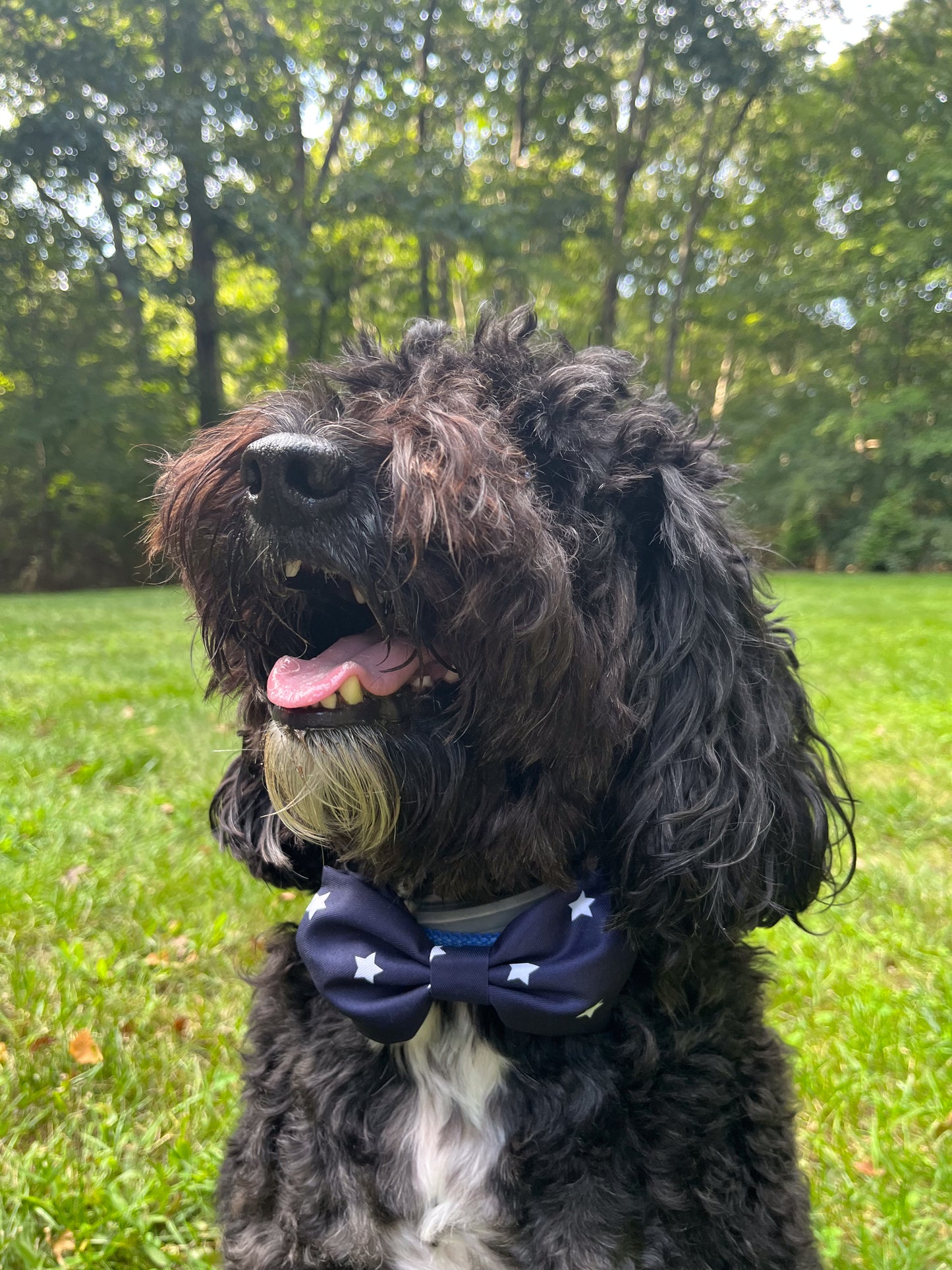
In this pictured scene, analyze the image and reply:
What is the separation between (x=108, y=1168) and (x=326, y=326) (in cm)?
2397

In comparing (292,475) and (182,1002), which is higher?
(292,475)

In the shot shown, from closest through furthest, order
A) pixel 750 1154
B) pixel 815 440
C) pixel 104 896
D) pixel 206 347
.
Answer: pixel 750 1154 < pixel 104 896 < pixel 206 347 < pixel 815 440

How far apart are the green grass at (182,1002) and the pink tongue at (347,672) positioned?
784 millimetres

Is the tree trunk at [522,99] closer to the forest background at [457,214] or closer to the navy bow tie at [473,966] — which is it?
the forest background at [457,214]

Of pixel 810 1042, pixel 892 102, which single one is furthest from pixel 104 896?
pixel 892 102

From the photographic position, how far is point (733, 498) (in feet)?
5.77

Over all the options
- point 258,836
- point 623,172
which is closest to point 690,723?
point 258,836

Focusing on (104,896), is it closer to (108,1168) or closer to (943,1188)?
(108,1168)

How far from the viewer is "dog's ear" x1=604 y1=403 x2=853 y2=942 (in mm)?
1514

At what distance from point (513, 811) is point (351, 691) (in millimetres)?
364

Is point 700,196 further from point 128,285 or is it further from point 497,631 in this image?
point 497,631

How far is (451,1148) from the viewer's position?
1536mm

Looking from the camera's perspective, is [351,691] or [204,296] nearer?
[351,691]

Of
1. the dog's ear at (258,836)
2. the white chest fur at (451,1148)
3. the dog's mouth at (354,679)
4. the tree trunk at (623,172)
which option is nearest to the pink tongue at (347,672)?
the dog's mouth at (354,679)
